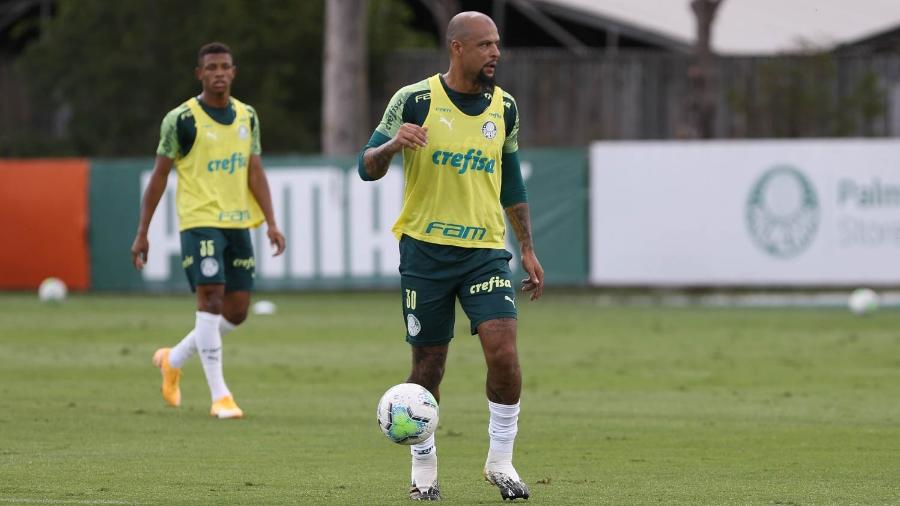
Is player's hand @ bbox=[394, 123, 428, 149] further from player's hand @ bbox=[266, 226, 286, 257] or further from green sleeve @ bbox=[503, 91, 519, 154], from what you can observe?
player's hand @ bbox=[266, 226, 286, 257]

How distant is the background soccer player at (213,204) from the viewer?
12.0 meters

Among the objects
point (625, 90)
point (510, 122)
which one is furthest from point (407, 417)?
point (625, 90)

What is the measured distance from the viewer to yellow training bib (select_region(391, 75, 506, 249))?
27.3ft

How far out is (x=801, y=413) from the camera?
40.0 ft

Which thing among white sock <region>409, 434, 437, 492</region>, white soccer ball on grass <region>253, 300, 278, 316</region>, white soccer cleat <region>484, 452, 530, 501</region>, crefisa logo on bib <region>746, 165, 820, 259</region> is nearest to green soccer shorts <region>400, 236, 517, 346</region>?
white sock <region>409, 434, 437, 492</region>

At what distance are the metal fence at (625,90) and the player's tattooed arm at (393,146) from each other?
945 inches

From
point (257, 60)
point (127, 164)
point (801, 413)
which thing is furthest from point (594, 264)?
point (801, 413)

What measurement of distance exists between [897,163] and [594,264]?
4.50 meters

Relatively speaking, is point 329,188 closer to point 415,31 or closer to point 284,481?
point 415,31

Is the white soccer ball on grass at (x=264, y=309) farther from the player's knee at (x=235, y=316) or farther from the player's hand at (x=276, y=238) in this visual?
the player's hand at (x=276, y=238)

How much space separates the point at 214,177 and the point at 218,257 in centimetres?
61

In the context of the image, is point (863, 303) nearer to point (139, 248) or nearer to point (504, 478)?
point (139, 248)

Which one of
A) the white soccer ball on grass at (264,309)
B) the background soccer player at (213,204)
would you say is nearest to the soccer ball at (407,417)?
the background soccer player at (213,204)

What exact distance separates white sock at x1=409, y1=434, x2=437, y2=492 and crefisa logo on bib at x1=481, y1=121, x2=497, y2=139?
1484 mm
